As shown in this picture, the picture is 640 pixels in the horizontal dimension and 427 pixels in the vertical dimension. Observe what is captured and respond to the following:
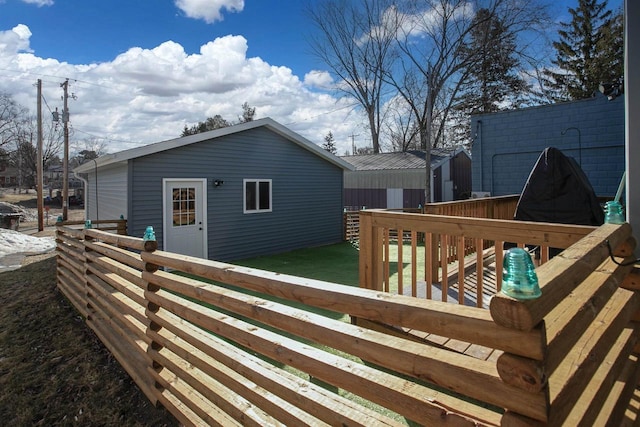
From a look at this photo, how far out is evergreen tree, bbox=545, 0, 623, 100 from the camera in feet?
66.4

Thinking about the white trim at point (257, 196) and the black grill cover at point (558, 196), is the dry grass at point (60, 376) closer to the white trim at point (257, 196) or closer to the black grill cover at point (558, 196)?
the black grill cover at point (558, 196)

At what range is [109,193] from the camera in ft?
31.6

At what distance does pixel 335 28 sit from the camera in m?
22.2

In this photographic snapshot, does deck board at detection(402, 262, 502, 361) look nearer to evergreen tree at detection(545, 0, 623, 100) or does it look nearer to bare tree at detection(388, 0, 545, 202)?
bare tree at detection(388, 0, 545, 202)

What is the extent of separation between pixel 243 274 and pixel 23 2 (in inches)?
531

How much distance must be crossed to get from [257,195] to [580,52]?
73.3ft

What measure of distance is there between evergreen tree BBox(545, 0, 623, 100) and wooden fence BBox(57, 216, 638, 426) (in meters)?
23.7

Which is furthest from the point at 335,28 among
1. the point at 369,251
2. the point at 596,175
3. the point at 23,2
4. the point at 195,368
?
the point at 195,368

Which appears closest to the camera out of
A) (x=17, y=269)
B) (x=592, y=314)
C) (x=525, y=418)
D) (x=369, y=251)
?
(x=525, y=418)

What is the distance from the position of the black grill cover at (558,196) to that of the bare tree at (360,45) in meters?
18.8

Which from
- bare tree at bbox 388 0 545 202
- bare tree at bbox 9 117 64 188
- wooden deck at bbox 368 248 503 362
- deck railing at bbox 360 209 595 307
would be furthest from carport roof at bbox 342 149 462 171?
bare tree at bbox 9 117 64 188

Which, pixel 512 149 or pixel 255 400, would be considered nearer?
pixel 255 400

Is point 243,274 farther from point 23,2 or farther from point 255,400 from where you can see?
point 23,2

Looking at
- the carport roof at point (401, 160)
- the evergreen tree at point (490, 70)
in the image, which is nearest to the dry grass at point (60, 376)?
the carport roof at point (401, 160)
